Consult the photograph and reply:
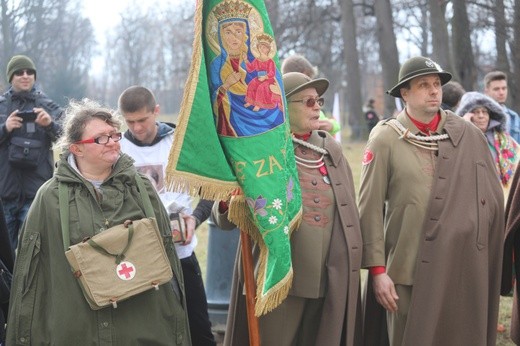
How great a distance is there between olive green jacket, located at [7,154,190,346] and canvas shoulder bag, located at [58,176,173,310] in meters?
0.06

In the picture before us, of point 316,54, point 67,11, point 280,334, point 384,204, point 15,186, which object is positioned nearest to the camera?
point 280,334

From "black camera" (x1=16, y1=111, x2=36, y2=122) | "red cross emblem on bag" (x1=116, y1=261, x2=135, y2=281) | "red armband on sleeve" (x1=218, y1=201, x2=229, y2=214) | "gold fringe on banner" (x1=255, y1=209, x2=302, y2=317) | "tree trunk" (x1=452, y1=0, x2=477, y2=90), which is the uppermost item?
"tree trunk" (x1=452, y1=0, x2=477, y2=90)

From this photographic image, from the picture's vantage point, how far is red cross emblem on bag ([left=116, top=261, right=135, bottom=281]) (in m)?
3.95

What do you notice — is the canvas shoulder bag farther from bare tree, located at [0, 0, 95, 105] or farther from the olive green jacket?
bare tree, located at [0, 0, 95, 105]

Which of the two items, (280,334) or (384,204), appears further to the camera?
(384,204)

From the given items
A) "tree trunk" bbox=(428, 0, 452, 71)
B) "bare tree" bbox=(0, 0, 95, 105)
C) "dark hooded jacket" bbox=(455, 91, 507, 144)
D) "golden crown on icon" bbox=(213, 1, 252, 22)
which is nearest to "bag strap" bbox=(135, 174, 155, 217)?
"golden crown on icon" bbox=(213, 1, 252, 22)

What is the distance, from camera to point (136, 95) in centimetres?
511

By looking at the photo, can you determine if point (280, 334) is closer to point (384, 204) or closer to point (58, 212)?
point (384, 204)

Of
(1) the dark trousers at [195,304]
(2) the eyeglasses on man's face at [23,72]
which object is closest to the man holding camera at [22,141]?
(2) the eyeglasses on man's face at [23,72]

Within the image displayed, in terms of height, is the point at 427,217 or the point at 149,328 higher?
the point at 427,217

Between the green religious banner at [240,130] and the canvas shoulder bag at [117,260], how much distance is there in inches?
12.5

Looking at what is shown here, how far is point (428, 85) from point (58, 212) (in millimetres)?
2388

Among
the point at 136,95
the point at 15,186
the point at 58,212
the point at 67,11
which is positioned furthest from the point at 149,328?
the point at 67,11

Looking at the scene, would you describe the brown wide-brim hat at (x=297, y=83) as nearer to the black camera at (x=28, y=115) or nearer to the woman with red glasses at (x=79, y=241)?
the woman with red glasses at (x=79, y=241)
